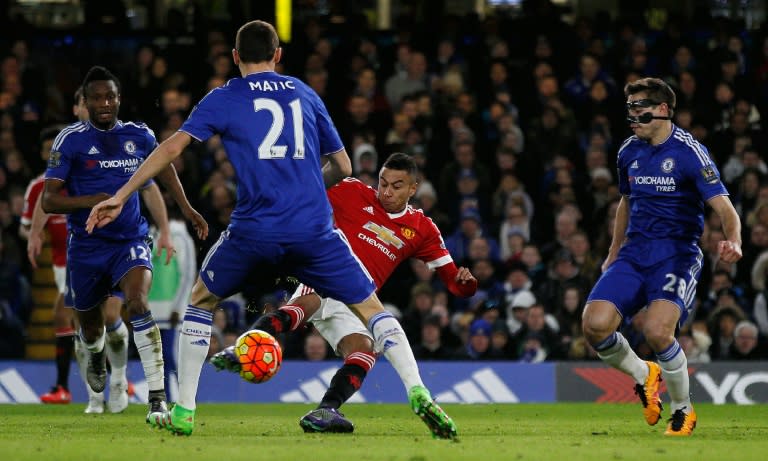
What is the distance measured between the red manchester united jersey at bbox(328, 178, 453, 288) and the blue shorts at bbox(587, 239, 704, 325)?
129 cm

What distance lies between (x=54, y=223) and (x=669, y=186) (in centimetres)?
659

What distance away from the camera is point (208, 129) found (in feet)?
27.6

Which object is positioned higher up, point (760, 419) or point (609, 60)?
point (609, 60)

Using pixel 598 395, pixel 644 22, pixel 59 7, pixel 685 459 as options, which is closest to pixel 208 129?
pixel 685 459

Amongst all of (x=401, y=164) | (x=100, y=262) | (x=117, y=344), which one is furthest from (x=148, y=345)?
(x=401, y=164)

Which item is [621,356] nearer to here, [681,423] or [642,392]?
[642,392]

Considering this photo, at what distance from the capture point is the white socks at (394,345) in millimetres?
8445

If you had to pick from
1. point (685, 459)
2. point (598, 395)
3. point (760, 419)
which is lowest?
point (598, 395)

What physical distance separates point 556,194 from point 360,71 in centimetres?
335

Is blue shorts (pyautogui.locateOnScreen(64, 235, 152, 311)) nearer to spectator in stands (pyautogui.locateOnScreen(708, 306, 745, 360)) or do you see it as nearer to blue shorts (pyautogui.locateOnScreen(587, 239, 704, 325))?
blue shorts (pyautogui.locateOnScreen(587, 239, 704, 325))

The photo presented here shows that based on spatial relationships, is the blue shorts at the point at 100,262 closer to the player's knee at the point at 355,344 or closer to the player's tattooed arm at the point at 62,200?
the player's tattooed arm at the point at 62,200

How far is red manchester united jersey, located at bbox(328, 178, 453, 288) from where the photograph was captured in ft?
34.0

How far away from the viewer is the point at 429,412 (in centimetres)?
816

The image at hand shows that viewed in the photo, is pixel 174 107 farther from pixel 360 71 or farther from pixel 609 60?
pixel 609 60
